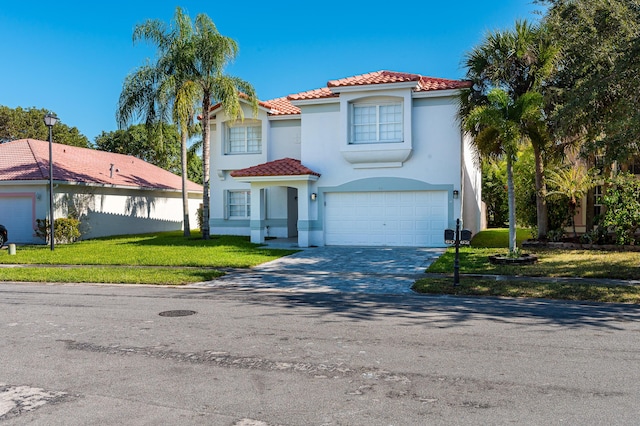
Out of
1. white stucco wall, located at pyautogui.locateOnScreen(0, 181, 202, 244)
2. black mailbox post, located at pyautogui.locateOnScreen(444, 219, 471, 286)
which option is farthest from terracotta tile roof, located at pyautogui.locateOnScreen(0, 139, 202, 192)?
black mailbox post, located at pyautogui.locateOnScreen(444, 219, 471, 286)

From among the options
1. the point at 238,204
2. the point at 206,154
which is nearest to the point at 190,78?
the point at 206,154

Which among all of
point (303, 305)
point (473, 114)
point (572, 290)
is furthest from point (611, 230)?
point (303, 305)

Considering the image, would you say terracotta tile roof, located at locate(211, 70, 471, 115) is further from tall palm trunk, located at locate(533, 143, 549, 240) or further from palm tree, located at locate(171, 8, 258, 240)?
tall palm trunk, located at locate(533, 143, 549, 240)

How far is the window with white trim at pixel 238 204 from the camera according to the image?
2462cm

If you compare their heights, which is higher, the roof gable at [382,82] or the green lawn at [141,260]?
the roof gable at [382,82]

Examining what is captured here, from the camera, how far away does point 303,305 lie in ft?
31.6

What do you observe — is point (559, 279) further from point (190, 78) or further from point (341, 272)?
point (190, 78)

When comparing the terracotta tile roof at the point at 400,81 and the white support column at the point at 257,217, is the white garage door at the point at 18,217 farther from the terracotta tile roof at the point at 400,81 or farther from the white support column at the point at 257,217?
the terracotta tile roof at the point at 400,81

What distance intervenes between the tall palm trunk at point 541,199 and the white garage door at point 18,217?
22.0 m

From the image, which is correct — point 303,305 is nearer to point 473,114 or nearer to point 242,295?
point 242,295

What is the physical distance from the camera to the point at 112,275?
13.7m

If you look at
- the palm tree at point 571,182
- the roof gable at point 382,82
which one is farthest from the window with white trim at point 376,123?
the palm tree at point 571,182

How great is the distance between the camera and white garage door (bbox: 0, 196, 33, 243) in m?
23.8

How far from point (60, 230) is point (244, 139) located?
9.41m
